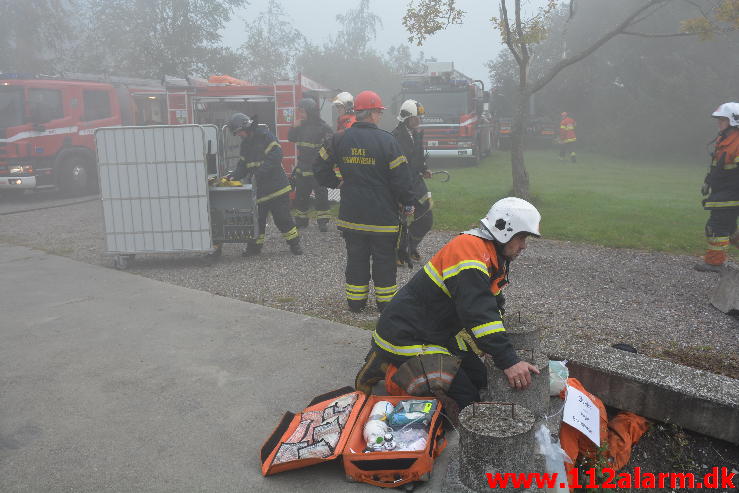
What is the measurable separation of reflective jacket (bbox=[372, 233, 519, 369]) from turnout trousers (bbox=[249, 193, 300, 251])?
181 inches

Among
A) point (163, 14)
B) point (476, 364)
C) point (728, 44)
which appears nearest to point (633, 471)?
point (476, 364)

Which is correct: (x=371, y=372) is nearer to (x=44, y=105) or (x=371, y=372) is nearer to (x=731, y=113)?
(x=731, y=113)

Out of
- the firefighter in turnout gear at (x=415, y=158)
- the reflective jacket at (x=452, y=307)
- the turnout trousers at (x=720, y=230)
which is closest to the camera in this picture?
the reflective jacket at (x=452, y=307)

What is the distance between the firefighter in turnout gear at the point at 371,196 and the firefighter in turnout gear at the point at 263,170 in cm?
240

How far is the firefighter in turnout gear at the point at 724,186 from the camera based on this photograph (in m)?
6.65

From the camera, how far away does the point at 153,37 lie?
2670cm

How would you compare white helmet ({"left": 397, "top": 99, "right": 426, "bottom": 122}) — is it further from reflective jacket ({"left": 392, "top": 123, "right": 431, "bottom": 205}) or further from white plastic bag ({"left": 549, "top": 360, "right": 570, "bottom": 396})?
white plastic bag ({"left": 549, "top": 360, "right": 570, "bottom": 396})

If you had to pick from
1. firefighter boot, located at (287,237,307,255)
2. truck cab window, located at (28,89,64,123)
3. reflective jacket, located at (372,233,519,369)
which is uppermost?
truck cab window, located at (28,89,64,123)

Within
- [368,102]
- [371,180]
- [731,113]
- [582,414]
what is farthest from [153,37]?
[582,414]

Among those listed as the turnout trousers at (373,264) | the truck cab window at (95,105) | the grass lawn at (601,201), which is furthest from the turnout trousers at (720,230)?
the truck cab window at (95,105)

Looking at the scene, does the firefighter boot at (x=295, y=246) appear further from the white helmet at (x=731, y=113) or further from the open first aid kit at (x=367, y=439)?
the white helmet at (x=731, y=113)

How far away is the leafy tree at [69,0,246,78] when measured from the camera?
2656 centimetres

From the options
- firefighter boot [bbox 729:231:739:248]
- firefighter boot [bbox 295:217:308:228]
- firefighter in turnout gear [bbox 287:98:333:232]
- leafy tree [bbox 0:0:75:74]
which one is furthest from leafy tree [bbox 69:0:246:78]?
firefighter boot [bbox 729:231:739:248]


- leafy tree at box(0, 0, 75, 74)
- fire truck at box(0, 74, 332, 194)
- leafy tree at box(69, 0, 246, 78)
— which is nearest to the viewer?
fire truck at box(0, 74, 332, 194)
